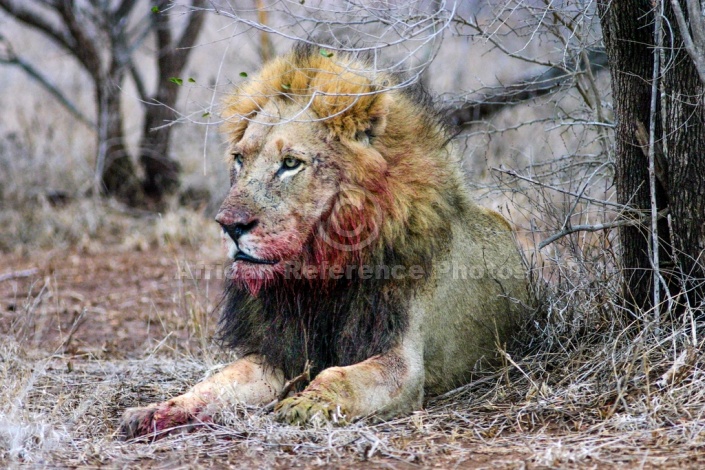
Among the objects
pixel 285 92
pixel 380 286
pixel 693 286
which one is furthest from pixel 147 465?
pixel 693 286

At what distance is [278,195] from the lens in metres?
3.73

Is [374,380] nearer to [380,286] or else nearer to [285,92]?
[380,286]

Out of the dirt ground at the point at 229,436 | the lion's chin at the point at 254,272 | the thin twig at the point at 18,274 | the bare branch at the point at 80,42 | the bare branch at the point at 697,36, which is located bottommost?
the dirt ground at the point at 229,436

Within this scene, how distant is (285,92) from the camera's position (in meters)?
4.09

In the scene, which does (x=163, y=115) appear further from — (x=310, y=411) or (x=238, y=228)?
(x=310, y=411)

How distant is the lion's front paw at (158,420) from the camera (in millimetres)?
3611

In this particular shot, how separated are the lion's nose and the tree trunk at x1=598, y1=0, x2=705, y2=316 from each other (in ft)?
6.00

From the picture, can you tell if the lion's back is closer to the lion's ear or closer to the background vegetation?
the background vegetation

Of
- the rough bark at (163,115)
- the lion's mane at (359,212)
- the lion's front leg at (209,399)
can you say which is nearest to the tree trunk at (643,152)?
the lion's mane at (359,212)

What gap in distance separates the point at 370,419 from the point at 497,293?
1089 millimetres

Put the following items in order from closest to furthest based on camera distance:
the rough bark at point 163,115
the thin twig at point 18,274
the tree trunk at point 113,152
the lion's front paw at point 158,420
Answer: the lion's front paw at point 158,420, the thin twig at point 18,274, the rough bark at point 163,115, the tree trunk at point 113,152

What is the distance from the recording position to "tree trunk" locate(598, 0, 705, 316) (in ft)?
13.1

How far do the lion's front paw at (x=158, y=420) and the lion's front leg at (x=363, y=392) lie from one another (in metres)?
0.39

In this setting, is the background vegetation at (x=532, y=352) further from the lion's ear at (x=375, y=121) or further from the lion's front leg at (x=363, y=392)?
the lion's ear at (x=375, y=121)
